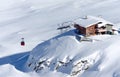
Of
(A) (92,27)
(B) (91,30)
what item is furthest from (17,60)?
(A) (92,27)

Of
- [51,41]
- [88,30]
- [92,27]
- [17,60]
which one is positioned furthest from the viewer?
[17,60]

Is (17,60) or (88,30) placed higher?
(88,30)

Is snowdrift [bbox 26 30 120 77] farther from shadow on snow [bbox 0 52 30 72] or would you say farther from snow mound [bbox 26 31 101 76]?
shadow on snow [bbox 0 52 30 72]

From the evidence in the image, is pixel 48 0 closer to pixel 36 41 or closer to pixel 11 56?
pixel 36 41

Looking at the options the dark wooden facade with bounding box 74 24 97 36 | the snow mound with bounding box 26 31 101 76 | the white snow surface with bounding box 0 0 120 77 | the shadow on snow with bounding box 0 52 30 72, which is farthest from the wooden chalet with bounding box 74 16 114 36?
→ the shadow on snow with bounding box 0 52 30 72

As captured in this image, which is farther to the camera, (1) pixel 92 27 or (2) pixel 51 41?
(2) pixel 51 41

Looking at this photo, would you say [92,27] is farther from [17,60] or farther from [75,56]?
[17,60]

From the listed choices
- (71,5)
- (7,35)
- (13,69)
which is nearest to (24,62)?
(13,69)

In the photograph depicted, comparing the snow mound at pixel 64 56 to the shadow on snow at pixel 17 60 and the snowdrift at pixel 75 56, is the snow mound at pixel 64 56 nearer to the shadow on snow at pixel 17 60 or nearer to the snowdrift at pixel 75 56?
the snowdrift at pixel 75 56
